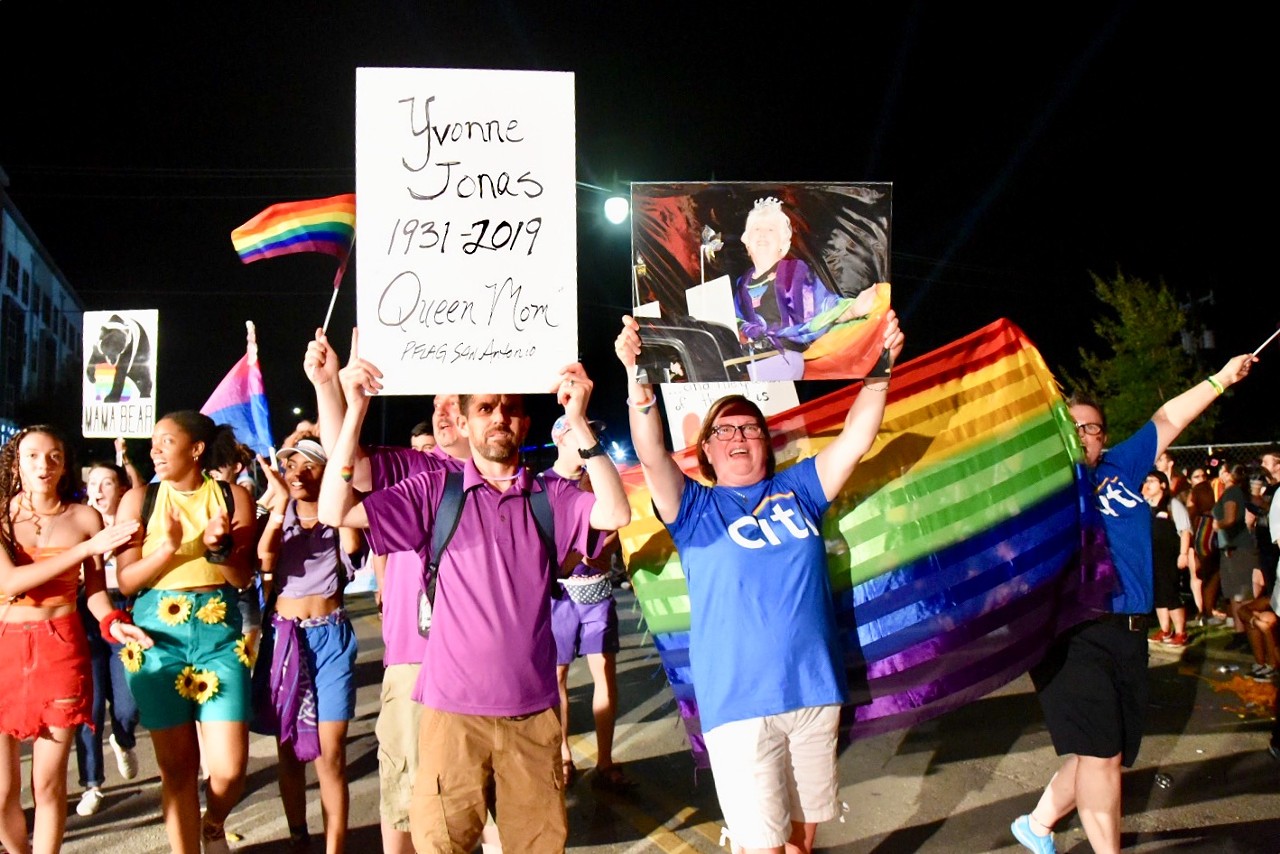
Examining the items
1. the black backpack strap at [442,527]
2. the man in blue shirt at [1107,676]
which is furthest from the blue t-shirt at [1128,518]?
the black backpack strap at [442,527]

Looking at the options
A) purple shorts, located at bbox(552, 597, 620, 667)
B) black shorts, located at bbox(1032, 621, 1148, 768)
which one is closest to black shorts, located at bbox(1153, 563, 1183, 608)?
black shorts, located at bbox(1032, 621, 1148, 768)

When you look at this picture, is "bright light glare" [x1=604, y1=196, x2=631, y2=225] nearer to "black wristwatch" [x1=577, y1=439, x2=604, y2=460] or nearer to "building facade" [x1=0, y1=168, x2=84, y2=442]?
"black wristwatch" [x1=577, y1=439, x2=604, y2=460]

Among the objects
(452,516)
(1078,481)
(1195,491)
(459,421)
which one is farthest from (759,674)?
(1195,491)

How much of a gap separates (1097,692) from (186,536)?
159 inches

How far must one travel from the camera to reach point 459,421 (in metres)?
3.59

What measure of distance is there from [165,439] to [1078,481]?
409cm

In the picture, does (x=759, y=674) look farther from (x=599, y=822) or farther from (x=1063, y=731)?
(x=599, y=822)

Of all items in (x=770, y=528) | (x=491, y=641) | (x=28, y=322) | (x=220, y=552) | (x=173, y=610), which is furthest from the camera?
(x=28, y=322)

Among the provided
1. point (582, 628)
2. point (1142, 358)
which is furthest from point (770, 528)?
point (1142, 358)

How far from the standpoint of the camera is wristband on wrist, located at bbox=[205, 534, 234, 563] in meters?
4.17

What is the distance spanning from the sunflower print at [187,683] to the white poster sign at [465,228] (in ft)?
5.81

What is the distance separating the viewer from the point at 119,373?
25.6 feet

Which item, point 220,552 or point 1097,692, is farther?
point 220,552

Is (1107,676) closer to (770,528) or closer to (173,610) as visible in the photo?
(770,528)
